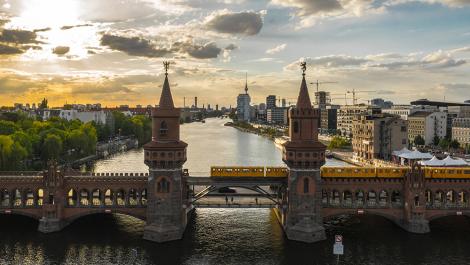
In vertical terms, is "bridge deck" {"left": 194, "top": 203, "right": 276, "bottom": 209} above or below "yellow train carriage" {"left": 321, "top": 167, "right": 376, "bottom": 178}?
below

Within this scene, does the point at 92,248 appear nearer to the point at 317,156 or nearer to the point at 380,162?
the point at 317,156

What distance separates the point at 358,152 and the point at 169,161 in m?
102

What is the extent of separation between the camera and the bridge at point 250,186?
67625 mm

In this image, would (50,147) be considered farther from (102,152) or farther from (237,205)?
(237,205)

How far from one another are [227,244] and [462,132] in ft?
515

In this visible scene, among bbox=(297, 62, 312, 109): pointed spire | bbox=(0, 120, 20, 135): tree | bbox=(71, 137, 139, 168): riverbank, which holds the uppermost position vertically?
bbox=(297, 62, 312, 109): pointed spire

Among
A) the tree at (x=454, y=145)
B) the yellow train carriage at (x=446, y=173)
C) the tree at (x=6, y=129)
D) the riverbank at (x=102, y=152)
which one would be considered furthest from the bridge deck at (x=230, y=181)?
the tree at (x=454, y=145)

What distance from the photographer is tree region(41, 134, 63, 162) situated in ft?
420

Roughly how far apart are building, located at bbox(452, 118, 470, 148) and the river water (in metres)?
122

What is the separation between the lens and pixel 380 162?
13188 cm

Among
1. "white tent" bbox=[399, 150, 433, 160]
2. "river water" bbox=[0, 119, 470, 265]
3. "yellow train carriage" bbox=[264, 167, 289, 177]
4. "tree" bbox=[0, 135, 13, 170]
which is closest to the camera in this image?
"river water" bbox=[0, 119, 470, 265]

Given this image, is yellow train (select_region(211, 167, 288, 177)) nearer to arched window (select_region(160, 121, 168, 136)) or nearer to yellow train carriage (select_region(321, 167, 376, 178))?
yellow train carriage (select_region(321, 167, 376, 178))

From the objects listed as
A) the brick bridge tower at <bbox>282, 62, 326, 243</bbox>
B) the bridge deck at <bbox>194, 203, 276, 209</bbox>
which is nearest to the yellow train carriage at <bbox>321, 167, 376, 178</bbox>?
the brick bridge tower at <bbox>282, 62, 326, 243</bbox>

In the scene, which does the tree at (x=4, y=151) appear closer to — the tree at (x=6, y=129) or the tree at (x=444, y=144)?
the tree at (x=6, y=129)
